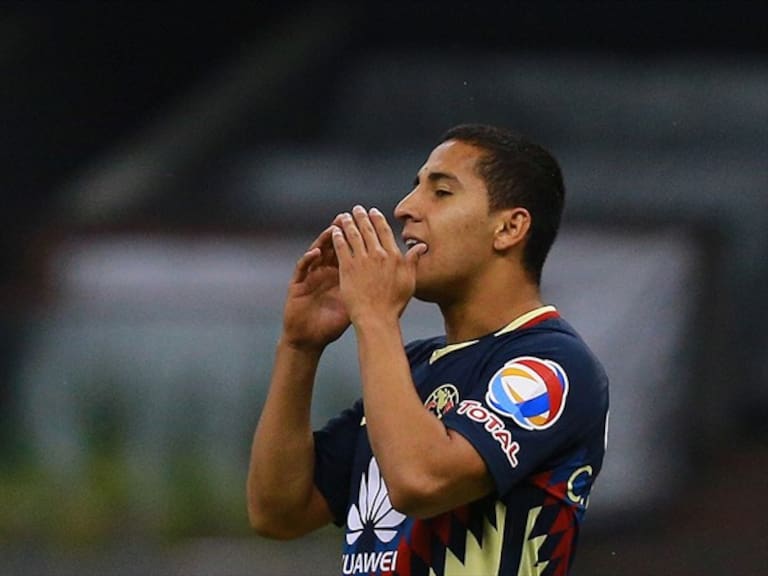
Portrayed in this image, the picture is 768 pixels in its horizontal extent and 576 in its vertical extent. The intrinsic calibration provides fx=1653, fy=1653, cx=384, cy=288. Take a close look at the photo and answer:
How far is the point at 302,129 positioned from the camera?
16.5 ft

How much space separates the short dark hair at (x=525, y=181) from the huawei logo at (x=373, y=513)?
513mm

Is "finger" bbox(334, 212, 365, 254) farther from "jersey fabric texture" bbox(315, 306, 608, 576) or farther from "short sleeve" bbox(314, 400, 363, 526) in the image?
→ "short sleeve" bbox(314, 400, 363, 526)

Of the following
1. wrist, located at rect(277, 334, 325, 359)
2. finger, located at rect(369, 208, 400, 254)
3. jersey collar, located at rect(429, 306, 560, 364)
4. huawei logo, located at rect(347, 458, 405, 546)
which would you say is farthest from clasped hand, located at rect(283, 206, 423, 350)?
huawei logo, located at rect(347, 458, 405, 546)

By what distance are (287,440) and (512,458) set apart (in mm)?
617

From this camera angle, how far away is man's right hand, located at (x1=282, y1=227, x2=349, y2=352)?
132 inches

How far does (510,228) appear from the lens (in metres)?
3.23

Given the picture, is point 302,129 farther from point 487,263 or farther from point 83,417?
point 487,263

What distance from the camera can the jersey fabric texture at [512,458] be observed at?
297 cm

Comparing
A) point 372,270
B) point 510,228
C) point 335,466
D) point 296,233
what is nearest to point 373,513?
point 335,466

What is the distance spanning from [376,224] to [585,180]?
78.2 inches

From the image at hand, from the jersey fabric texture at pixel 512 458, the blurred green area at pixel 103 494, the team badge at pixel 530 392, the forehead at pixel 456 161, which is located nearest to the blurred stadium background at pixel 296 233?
the blurred green area at pixel 103 494

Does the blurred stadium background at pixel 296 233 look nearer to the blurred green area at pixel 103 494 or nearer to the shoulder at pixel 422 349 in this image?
the blurred green area at pixel 103 494

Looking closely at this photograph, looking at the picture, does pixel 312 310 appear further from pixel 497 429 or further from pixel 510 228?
pixel 497 429

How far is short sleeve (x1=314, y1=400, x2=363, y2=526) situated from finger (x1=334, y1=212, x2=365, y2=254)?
0.52 m
